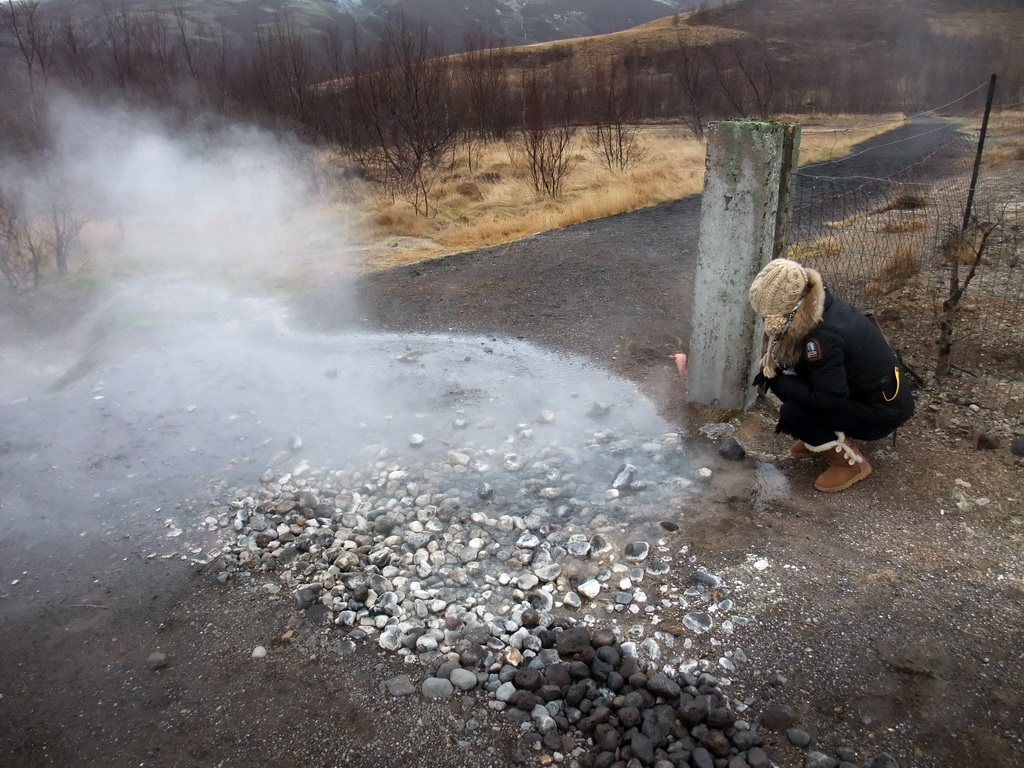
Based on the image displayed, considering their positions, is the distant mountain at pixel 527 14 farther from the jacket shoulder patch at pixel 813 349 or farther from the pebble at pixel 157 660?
the pebble at pixel 157 660

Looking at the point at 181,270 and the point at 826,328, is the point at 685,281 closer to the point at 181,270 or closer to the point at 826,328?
the point at 826,328

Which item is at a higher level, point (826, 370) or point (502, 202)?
point (826, 370)

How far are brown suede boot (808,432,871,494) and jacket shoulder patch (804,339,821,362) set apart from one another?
46cm

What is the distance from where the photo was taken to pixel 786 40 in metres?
45.0

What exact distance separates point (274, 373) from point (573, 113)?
55.8 feet

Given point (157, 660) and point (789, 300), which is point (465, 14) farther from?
point (157, 660)

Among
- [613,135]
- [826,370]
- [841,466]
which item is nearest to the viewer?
[826,370]

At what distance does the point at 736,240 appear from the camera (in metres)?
3.72

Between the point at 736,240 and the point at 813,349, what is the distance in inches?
33.7

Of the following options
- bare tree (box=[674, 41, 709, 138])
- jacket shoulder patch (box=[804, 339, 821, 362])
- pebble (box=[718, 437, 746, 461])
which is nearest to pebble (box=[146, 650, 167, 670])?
pebble (box=[718, 437, 746, 461])

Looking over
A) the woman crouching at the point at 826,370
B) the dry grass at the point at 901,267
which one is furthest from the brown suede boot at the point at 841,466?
the dry grass at the point at 901,267

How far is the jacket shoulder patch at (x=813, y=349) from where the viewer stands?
3133mm

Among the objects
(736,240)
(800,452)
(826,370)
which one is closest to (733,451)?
(800,452)

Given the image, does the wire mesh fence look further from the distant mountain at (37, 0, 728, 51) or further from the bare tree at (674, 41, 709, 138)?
the distant mountain at (37, 0, 728, 51)
